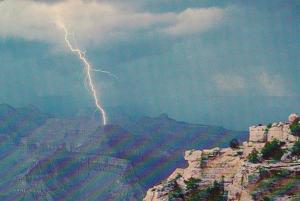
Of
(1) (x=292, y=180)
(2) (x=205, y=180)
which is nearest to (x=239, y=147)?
(2) (x=205, y=180)

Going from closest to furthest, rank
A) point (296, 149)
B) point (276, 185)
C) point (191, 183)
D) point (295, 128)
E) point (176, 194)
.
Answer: point (276, 185)
point (296, 149)
point (191, 183)
point (176, 194)
point (295, 128)

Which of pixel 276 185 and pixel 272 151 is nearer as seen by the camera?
pixel 276 185

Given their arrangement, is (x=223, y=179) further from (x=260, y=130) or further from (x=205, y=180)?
(x=260, y=130)

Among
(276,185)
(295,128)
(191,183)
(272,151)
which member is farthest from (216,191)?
(295,128)

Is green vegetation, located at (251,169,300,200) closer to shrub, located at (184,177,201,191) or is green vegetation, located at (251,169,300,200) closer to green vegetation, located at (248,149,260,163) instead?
green vegetation, located at (248,149,260,163)

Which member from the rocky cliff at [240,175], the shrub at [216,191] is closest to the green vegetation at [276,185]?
the rocky cliff at [240,175]

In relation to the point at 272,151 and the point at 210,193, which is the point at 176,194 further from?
the point at 272,151

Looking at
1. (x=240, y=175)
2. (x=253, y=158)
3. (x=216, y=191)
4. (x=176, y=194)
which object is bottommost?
(x=176, y=194)
